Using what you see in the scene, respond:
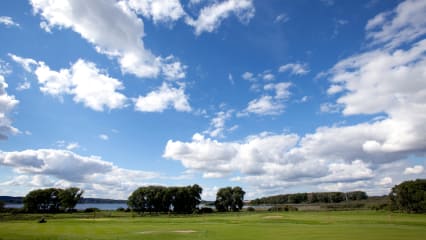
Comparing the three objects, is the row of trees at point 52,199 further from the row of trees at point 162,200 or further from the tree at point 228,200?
the tree at point 228,200

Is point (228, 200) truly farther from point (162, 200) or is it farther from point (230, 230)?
point (230, 230)

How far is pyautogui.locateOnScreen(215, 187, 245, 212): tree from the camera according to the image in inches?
5832

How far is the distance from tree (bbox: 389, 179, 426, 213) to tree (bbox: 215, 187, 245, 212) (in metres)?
63.1

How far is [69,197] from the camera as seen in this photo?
450ft

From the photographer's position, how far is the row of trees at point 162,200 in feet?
445

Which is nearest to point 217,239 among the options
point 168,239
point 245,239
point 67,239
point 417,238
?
point 245,239

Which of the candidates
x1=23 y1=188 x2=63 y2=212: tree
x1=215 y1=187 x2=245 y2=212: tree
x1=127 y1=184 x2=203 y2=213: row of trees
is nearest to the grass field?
x1=127 y1=184 x2=203 y2=213: row of trees

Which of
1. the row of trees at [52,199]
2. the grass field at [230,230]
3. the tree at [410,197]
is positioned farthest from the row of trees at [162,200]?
the tree at [410,197]

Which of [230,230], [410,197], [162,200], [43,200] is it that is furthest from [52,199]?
[410,197]

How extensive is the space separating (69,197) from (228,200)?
68.8 metres

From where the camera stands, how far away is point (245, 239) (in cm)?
3353

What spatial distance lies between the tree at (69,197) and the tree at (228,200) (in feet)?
204

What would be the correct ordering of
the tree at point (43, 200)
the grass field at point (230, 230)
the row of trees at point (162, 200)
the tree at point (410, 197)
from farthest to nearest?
the row of trees at point (162, 200) → the tree at point (43, 200) → the tree at point (410, 197) → the grass field at point (230, 230)

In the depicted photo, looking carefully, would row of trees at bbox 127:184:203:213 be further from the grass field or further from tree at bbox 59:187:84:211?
the grass field
